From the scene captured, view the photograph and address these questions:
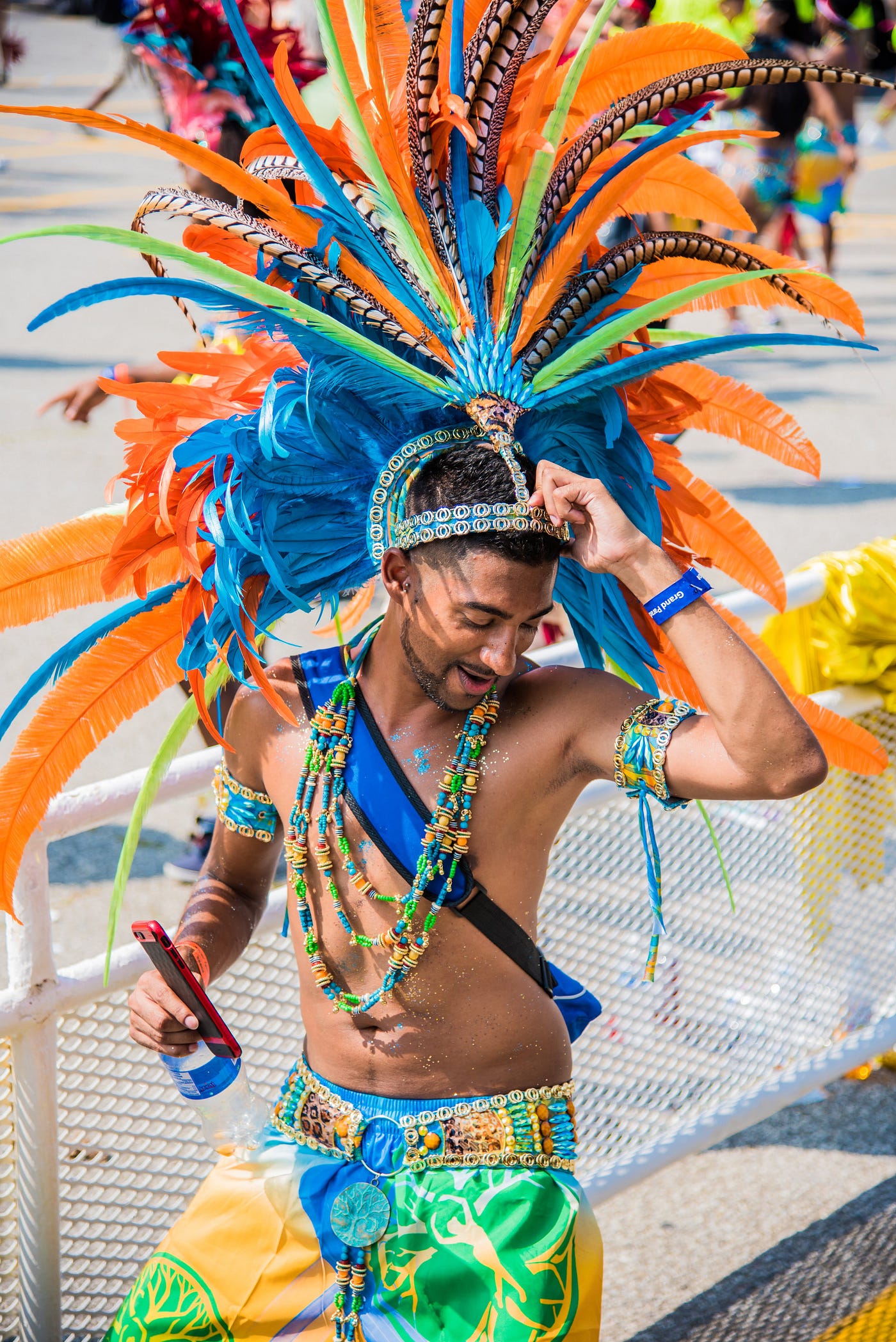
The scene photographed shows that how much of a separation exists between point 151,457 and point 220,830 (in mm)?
591

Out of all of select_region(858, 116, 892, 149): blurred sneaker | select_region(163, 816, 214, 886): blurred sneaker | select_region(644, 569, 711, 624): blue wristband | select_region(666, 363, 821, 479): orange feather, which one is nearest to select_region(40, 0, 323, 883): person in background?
select_region(163, 816, 214, 886): blurred sneaker

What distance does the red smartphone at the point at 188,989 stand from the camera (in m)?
1.96

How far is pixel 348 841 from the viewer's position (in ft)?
6.93

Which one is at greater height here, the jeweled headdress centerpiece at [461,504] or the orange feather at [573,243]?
the orange feather at [573,243]

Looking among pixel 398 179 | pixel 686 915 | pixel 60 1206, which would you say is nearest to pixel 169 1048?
pixel 60 1206

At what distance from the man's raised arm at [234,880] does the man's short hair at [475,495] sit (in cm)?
45

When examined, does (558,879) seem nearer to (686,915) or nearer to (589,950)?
(589,950)

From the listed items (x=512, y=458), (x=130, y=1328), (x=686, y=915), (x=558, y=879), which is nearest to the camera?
(x=512, y=458)

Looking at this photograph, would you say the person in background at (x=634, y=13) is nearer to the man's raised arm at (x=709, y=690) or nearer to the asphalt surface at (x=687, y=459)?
the asphalt surface at (x=687, y=459)

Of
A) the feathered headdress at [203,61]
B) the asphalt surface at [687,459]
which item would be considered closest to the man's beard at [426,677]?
the asphalt surface at [687,459]

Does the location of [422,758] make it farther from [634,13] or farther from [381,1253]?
[634,13]

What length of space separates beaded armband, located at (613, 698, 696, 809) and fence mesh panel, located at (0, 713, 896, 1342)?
3.42 ft

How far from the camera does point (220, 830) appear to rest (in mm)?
2273

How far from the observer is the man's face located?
1.90 meters
